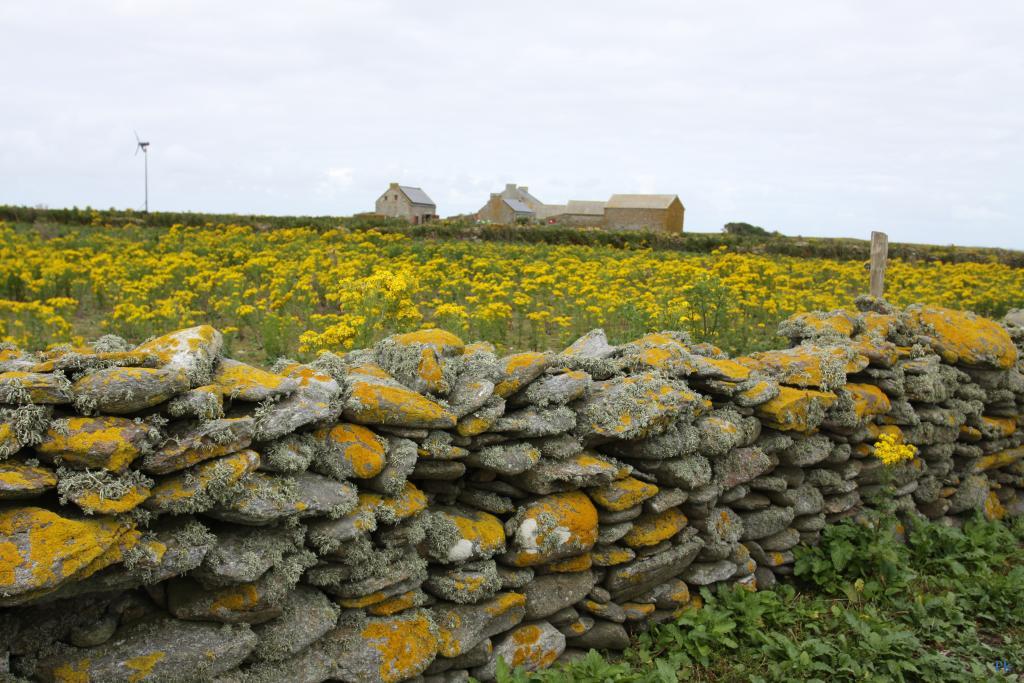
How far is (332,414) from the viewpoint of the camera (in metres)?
4.03

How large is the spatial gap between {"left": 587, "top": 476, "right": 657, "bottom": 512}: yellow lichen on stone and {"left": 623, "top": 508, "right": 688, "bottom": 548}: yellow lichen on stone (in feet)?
0.85

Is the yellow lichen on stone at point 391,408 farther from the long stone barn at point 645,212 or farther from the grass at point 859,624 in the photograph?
the long stone barn at point 645,212

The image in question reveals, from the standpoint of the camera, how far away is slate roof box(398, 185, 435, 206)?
67688 mm

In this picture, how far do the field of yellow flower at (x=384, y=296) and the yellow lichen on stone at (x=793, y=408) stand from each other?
14.6ft

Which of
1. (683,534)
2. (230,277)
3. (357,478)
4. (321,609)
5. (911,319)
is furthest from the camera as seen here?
(230,277)

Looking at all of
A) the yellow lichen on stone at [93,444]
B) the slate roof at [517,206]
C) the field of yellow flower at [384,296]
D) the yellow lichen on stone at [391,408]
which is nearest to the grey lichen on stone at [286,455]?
the yellow lichen on stone at [391,408]

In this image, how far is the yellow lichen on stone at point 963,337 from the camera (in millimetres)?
8125

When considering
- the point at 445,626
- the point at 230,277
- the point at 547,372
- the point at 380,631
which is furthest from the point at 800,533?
the point at 230,277

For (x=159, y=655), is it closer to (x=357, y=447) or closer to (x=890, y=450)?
(x=357, y=447)

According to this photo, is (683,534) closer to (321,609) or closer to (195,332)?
(321,609)

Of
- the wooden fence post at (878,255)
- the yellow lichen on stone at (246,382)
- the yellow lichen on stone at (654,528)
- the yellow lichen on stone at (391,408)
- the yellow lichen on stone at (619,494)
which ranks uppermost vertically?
the wooden fence post at (878,255)

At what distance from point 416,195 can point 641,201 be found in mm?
21839

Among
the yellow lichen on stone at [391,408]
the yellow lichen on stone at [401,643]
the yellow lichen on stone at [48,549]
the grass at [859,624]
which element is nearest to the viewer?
the yellow lichen on stone at [48,549]

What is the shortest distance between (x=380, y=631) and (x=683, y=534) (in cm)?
264
